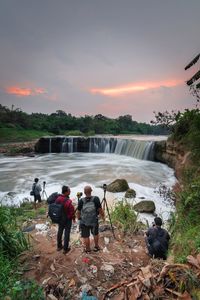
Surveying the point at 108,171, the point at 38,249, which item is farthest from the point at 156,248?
the point at 108,171

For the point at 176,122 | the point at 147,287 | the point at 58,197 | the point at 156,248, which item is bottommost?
the point at 156,248

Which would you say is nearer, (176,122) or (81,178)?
(176,122)

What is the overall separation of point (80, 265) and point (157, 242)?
1.83 metres

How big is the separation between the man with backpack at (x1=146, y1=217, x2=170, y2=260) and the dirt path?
0.92ft

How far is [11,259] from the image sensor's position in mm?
4965

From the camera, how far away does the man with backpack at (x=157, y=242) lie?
5411 millimetres

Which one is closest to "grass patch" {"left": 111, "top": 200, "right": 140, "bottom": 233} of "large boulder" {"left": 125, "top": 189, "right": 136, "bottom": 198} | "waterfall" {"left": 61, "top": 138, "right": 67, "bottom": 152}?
"large boulder" {"left": 125, "top": 189, "right": 136, "bottom": 198}

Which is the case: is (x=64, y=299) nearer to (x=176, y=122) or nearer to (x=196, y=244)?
(x=196, y=244)

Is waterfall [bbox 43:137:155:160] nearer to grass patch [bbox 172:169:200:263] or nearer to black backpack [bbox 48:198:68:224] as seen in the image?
grass patch [bbox 172:169:200:263]

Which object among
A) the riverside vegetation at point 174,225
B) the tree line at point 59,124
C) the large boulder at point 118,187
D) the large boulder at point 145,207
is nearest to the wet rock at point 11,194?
the riverside vegetation at point 174,225

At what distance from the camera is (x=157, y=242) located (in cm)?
546

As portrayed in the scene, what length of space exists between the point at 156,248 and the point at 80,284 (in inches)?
76.8

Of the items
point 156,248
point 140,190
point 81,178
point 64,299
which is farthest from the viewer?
point 81,178

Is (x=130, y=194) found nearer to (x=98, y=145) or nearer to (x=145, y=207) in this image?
(x=145, y=207)
